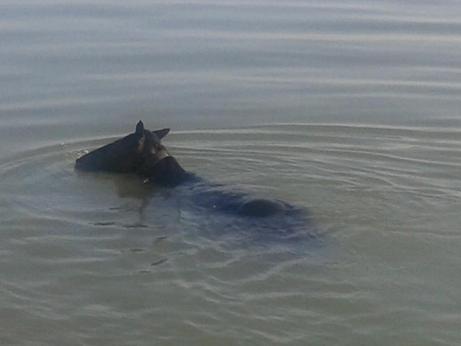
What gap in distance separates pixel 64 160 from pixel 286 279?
453cm

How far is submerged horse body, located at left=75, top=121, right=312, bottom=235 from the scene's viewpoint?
30.1 feet

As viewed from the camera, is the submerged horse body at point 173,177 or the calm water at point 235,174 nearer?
the calm water at point 235,174

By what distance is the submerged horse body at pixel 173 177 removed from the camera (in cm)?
918

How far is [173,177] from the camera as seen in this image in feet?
34.8

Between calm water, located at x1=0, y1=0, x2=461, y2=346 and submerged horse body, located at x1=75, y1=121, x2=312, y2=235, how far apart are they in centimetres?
22

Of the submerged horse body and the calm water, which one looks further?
the submerged horse body

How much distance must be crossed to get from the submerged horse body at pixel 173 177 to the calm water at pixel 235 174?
0.22 m

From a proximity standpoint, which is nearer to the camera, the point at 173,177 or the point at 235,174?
the point at 173,177

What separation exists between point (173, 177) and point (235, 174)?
75 centimetres

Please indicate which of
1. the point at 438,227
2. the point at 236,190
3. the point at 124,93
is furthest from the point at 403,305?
the point at 124,93

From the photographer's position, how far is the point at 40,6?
2014cm

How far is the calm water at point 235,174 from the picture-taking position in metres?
7.46

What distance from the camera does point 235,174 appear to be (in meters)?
10.9

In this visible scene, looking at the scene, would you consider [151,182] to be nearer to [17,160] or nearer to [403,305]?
[17,160]
